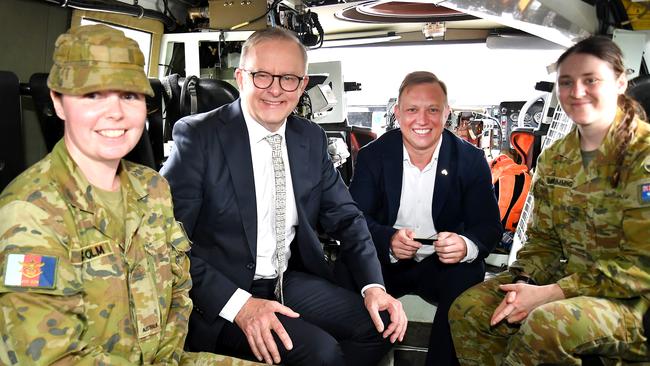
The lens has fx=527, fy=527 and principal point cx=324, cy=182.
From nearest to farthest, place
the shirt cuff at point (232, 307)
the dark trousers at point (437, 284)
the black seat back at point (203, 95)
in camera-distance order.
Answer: the shirt cuff at point (232, 307)
the dark trousers at point (437, 284)
the black seat back at point (203, 95)

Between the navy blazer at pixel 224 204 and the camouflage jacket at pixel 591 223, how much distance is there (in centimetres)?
65

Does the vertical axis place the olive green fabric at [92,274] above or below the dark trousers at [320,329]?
above

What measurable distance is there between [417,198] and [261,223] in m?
0.80

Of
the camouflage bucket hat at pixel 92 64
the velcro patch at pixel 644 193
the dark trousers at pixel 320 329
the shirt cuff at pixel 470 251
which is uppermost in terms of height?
the camouflage bucket hat at pixel 92 64

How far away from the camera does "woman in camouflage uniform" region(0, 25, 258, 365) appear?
1027 millimetres

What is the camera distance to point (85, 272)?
114cm

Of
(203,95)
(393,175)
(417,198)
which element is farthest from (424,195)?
(203,95)

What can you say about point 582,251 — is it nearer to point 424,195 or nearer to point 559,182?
point 559,182

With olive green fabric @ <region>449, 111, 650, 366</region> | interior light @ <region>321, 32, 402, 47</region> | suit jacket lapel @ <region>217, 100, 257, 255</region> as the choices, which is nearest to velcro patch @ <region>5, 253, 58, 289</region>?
suit jacket lapel @ <region>217, 100, 257, 255</region>

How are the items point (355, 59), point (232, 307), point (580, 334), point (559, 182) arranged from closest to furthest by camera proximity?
point (580, 334) → point (232, 307) → point (559, 182) → point (355, 59)

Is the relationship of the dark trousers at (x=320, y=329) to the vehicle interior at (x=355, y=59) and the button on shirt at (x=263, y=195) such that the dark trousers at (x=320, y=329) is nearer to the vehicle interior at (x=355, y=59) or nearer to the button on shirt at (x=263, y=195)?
the button on shirt at (x=263, y=195)

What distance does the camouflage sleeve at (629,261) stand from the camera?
1.57 meters

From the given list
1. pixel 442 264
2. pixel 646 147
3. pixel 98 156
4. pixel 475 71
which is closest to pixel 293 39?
pixel 98 156

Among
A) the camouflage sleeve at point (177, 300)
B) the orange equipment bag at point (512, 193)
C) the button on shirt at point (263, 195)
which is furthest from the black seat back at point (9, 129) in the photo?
the orange equipment bag at point (512, 193)
